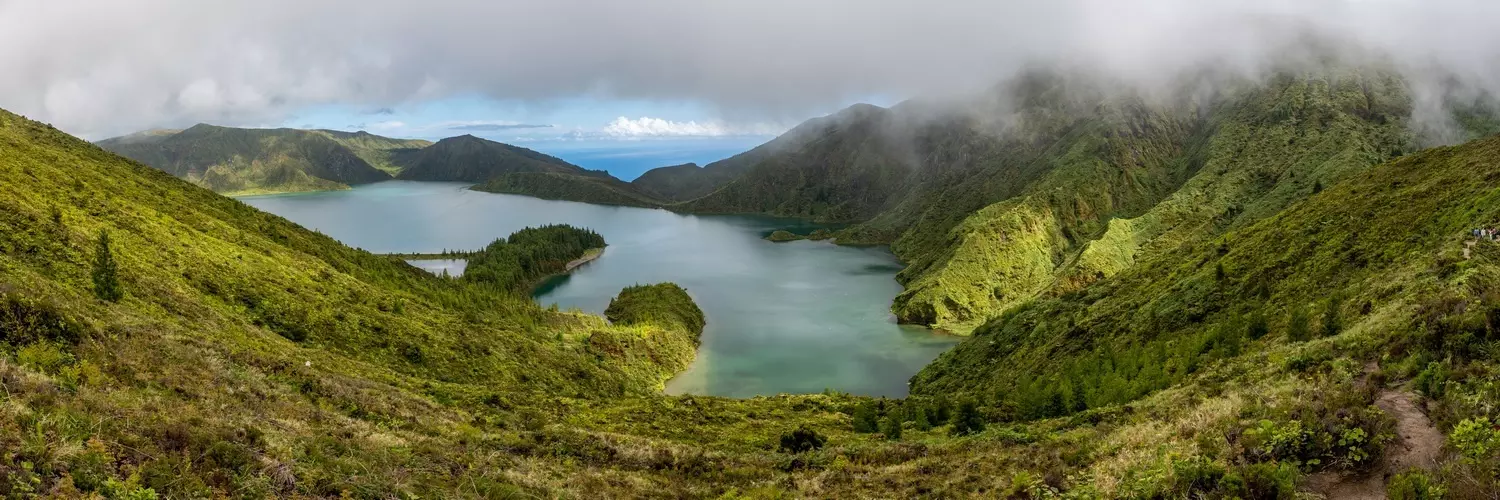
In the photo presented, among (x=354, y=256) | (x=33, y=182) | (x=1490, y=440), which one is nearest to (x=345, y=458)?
(x=1490, y=440)

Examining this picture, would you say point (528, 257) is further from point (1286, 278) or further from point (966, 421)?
point (1286, 278)

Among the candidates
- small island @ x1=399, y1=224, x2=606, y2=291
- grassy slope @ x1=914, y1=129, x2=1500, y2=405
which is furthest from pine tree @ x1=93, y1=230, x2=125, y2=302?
small island @ x1=399, y1=224, x2=606, y2=291

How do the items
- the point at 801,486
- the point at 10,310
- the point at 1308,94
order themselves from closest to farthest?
the point at 10,310
the point at 801,486
the point at 1308,94

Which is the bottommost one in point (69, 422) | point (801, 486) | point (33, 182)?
point (801, 486)

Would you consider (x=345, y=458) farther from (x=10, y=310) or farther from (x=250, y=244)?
(x=250, y=244)

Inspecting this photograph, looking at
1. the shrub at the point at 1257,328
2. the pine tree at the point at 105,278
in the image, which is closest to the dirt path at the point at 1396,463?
the shrub at the point at 1257,328

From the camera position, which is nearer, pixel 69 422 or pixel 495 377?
pixel 69 422
